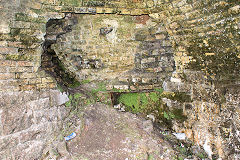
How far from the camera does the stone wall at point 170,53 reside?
2.28 m

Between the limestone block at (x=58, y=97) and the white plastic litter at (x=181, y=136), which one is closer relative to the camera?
the limestone block at (x=58, y=97)

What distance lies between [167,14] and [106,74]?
63.0 inches

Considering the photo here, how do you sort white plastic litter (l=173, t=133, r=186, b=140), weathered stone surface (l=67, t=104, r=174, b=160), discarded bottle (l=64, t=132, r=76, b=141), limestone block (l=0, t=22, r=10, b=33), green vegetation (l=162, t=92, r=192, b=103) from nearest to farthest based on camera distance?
limestone block (l=0, t=22, r=10, b=33), weathered stone surface (l=67, t=104, r=174, b=160), discarded bottle (l=64, t=132, r=76, b=141), green vegetation (l=162, t=92, r=192, b=103), white plastic litter (l=173, t=133, r=186, b=140)

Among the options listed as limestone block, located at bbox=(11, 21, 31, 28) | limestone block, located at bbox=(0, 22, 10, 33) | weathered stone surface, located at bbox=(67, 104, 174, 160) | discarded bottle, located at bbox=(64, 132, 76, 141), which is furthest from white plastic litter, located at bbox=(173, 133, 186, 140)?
limestone block, located at bbox=(0, 22, 10, 33)

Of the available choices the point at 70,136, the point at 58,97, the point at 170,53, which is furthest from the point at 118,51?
the point at 70,136

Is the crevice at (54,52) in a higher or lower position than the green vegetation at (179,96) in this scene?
higher

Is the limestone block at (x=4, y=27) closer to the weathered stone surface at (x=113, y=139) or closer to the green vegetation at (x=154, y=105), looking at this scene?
the weathered stone surface at (x=113, y=139)

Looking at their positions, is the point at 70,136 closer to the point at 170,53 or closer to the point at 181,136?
the point at 181,136

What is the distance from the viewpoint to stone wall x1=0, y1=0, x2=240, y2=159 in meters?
2.28

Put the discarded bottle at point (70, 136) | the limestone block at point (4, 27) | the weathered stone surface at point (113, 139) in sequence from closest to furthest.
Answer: the limestone block at point (4, 27) < the weathered stone surface at point (113, 139) < the discarded bottle at point (70, 136)

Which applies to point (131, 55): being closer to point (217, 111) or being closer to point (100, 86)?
point (100, 86)

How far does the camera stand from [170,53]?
326 cm

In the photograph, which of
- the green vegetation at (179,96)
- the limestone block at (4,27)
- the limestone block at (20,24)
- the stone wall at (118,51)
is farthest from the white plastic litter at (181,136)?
the limestone block at (4,27)

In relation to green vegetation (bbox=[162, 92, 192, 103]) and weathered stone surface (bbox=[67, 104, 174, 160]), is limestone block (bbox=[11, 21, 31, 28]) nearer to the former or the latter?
weathered stone surface (bbox=[67, 104, 174, 160])
